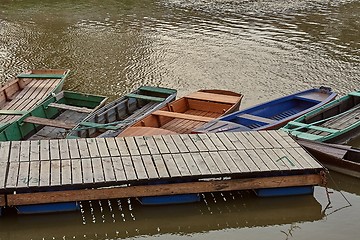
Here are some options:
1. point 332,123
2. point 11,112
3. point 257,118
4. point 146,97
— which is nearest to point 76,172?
point 11,112

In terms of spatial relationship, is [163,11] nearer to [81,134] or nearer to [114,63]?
[114,63]

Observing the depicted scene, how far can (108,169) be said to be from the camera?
1048 centimetres

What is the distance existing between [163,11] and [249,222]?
21.2 meters

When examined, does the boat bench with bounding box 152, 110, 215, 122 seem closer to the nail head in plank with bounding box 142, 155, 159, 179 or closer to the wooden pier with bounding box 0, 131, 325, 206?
the wooden pier with bounding box 0, 131, 325, 206

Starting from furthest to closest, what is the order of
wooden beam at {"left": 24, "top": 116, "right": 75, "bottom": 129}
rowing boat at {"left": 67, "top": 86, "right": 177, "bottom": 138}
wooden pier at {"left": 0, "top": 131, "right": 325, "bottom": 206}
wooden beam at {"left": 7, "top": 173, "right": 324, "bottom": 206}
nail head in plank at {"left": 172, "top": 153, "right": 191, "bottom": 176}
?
wooden beam at {"left": 24, "top": 116, "right": 75, "bottom": 129} < rowing boat at {"left": 67, "top": 86, "right": 177, "bottom": 138} < nail head in plank at {"left": 172, "top": 153, "right": 191, "bottom": 176} < wooden pier at {"left": 0, "top": 131, "right": 325, "bottom": 206} < wooden beam at {"left": 7, "top": 173, "right": 324, "bottom": 206}

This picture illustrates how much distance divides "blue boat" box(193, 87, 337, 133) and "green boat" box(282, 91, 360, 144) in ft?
0.71

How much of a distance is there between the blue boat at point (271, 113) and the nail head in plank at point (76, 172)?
3174 millimetres

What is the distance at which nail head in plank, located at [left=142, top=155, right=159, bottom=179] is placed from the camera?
10266mm

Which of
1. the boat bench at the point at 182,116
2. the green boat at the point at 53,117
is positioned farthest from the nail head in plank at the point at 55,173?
the boat bench at the point at 182,116

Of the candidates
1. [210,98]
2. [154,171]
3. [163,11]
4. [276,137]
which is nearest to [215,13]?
[163,11]

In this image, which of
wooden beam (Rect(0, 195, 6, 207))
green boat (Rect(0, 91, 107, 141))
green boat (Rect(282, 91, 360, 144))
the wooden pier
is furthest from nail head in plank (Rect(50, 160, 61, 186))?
green boat (Rect(282, 91, 360, 144))

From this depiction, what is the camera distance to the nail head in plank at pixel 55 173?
992 centimetres

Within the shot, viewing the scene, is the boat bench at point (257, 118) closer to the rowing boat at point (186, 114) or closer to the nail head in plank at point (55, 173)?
the rowing boat at point (186, 114)

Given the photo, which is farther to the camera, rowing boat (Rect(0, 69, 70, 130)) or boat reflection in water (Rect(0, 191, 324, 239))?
rowing boat (Rect(0, 69, 70, 130))
